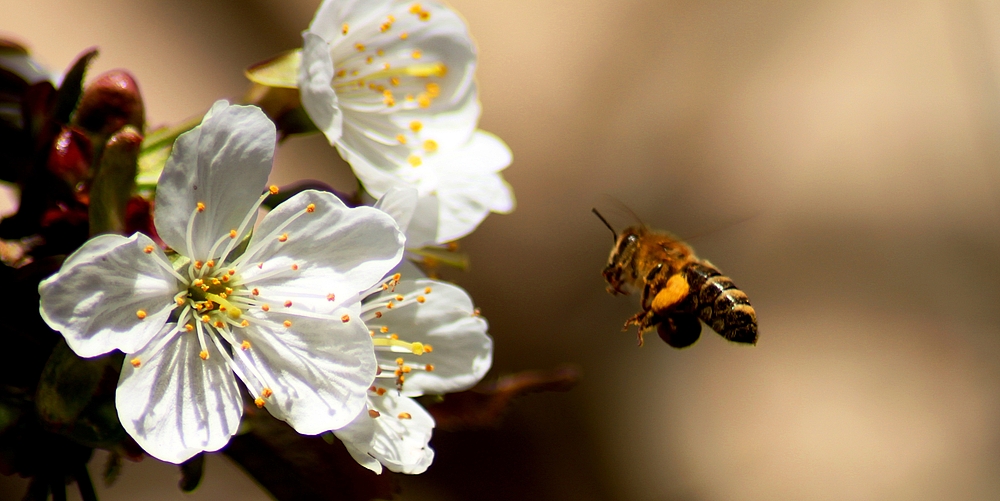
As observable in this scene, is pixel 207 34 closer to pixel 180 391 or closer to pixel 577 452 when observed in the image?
pixel 577 452

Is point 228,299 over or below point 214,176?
below

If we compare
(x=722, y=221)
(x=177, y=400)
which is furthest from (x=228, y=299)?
(x=722, y=221)

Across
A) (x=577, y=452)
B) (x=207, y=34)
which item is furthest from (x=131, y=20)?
(x=577, y=452)

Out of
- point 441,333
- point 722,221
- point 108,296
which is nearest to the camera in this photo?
point 108,296

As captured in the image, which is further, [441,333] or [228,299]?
[441,333]

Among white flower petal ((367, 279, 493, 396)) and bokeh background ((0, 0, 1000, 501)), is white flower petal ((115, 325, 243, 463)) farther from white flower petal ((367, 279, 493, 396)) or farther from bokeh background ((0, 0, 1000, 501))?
bokeh background ((0, 0, 1000, 501))

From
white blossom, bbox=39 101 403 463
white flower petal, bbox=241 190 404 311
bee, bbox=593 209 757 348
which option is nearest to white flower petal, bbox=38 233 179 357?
white blossom, bbox=39 101 403 463

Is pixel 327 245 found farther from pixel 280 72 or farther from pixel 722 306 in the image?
pixel 722 306
